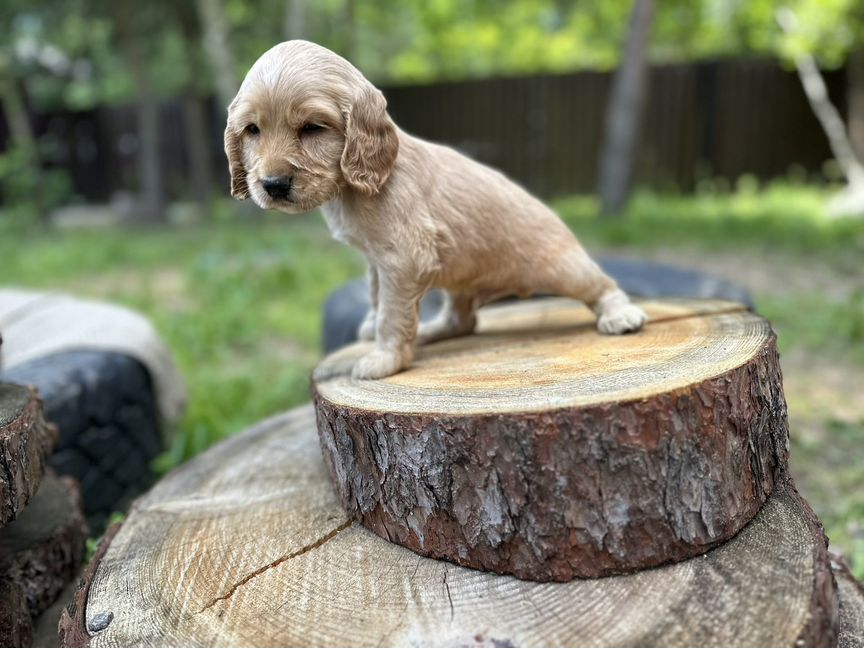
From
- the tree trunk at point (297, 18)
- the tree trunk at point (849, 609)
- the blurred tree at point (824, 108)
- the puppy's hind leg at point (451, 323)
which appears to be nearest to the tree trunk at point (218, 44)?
the tree trunk at point (297, 18)

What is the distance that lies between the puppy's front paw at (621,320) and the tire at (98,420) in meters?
2.08

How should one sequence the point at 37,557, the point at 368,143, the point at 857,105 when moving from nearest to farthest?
the point at 368,143
the point at 37,557
the point at 857,105

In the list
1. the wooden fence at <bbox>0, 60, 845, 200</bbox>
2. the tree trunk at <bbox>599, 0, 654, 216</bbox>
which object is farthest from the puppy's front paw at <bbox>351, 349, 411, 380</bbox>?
the wooden fence at <bbox>0, 60, 845, 200</bbox>

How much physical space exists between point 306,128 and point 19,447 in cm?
101

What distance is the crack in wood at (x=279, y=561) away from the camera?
1.49m

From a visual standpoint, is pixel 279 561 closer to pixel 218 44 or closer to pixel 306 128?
pixel 306 128

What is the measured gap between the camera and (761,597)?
4.40 feet

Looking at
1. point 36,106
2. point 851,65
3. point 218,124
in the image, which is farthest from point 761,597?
point 36,106

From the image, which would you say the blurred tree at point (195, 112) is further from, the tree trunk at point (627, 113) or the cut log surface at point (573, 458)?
the cut log surface at point (573, 458)

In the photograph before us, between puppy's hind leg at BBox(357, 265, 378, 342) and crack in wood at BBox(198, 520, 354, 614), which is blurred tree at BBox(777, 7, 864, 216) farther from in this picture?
crack in wood at BBox(198, 520, 354, 614)

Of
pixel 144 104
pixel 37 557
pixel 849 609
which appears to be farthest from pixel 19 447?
pixel 144 104

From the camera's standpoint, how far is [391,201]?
5.92 feet

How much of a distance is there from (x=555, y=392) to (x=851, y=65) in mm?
10048

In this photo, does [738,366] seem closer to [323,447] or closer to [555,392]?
[555,392]
